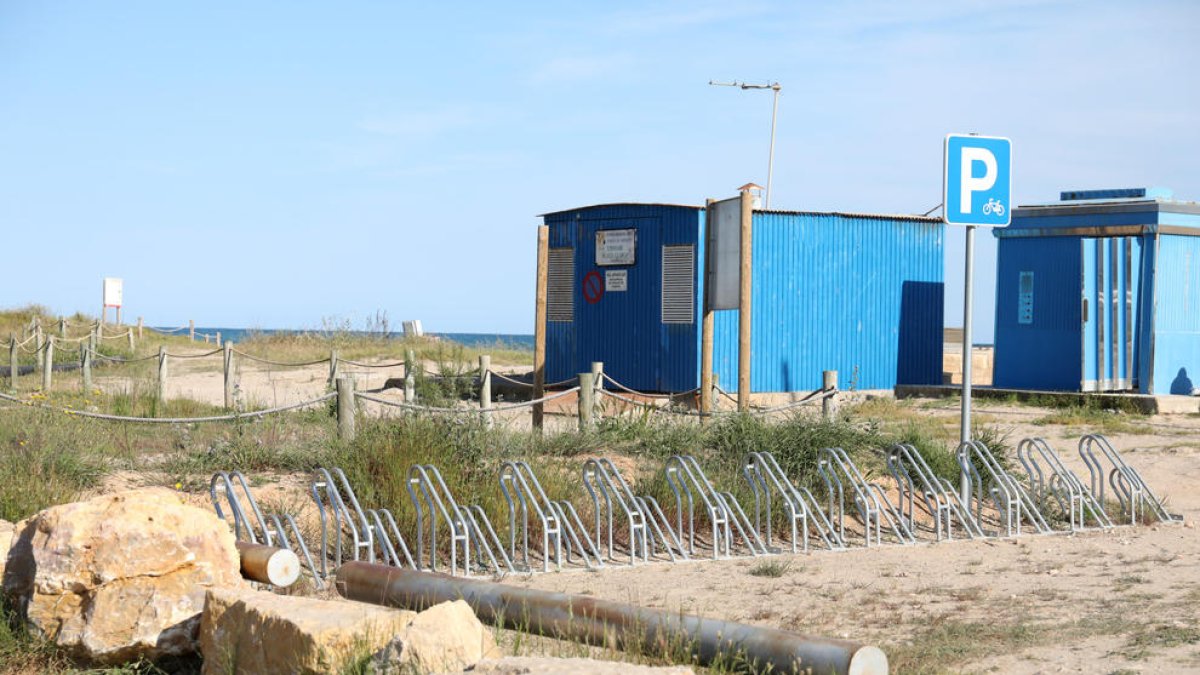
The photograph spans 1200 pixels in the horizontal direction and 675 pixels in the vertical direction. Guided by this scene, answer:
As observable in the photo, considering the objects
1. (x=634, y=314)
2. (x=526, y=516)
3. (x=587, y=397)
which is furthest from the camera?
(x=634, y=314)

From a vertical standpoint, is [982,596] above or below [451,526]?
below

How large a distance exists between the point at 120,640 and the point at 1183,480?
987cm

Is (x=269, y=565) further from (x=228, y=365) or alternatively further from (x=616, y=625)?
(x=228, y=365)

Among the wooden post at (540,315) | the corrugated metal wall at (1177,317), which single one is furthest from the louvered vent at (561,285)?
the corrugated metal wall at (1177,317)

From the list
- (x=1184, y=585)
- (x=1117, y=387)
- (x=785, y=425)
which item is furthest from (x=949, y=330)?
(x=1184, y=585)

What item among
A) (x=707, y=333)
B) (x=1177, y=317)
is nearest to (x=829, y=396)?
(x=707, y=333)

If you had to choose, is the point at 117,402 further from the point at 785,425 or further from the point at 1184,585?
the point at 1184,585

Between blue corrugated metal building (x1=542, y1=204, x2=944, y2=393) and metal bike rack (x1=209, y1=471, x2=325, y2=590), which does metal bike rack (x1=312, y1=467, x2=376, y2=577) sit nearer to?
metal bike rack (x1=209, y1=471, x2=325, y2=590)

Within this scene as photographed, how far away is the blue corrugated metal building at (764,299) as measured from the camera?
63.0 ft

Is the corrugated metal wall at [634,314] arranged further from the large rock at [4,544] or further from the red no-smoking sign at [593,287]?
the large rock at [4,544]

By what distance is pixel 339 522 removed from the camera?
748 centimetres

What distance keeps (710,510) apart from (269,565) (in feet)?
11.9

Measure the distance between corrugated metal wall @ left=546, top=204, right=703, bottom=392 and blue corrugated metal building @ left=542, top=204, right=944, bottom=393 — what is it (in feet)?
0.05

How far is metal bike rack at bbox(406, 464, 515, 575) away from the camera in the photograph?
7.74m
